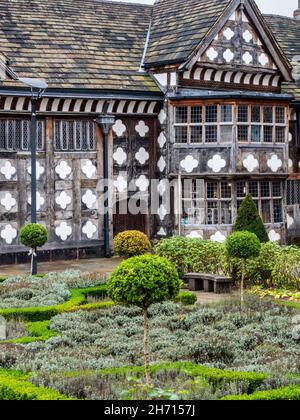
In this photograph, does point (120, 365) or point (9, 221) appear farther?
point (9, 221)

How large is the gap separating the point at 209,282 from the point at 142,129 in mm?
9140

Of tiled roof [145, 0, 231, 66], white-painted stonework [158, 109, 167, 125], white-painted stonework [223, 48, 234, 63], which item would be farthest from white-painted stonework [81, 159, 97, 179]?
white-painted stonework [223, 48, 234, 63]

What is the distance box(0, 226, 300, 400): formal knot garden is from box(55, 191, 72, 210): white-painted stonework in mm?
5663

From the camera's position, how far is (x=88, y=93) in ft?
87.4

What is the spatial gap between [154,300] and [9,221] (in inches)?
580

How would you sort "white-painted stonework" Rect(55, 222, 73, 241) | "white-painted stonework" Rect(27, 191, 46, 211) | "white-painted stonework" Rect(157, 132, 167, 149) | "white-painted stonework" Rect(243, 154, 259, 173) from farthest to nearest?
"white-painted stonework" Rect(157, 132, 167, 149), "white-painted stonework" Rect(243, 154, 259, 173), "white-painted stonework" Rect(55, 222, 73, 241), "white-painted stonework" Rect(27, 191, 46, 211)

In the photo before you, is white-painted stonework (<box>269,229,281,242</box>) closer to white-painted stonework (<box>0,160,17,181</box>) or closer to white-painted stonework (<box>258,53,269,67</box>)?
white-painted stonework (<box>258,53,269,67</box>)

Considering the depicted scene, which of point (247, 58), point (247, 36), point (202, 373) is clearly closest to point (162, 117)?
point (247, 58)

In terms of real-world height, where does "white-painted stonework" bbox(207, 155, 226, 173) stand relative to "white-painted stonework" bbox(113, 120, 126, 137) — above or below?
below

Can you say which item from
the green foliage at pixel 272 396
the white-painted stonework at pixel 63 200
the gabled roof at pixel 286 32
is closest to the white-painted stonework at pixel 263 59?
the gabled roof at pixel 286 32

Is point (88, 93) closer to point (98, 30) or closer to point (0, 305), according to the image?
point (98, 30)

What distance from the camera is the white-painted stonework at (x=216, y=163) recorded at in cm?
2728

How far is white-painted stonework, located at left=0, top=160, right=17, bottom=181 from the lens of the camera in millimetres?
Answer: 25734
